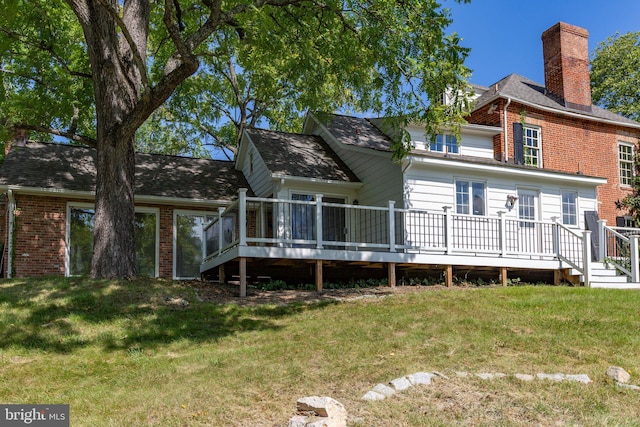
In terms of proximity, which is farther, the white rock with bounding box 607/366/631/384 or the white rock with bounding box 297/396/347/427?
the white rock with bounding box 607/366/631/384

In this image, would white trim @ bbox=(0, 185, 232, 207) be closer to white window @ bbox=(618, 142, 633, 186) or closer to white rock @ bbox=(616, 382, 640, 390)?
white rock @ bbox=(616, 382, 640, 390)

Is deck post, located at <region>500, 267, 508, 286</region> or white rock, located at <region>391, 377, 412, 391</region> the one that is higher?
deck post, located at <region>500, 267, 508, 286</region>

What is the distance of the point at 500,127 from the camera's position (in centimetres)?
1944

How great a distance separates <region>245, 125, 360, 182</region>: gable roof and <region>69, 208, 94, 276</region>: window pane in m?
4.81

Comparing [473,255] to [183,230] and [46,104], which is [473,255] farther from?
[46,104]

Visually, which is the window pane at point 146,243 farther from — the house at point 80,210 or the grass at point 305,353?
the grass at point 305,353

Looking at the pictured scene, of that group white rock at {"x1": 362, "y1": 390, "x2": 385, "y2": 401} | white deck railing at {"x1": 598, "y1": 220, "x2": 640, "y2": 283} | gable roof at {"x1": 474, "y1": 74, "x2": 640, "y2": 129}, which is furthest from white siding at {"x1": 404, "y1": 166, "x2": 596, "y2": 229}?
white rock at {"x1": 362, "y1": 390, "x2": 385, "y2": 401}

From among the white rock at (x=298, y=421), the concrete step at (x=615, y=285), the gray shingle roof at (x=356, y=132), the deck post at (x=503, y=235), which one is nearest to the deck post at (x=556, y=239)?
the concrete step at (x=615, y=285)

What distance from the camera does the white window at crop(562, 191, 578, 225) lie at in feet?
57.0

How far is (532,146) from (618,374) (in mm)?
14380

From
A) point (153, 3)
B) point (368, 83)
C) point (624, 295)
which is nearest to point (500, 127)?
point (368, 83)

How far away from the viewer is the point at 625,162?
21797mm

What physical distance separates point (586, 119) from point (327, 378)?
Answer: 56.3 ft

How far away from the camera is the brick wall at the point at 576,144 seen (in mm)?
20047
